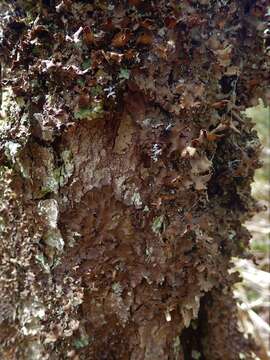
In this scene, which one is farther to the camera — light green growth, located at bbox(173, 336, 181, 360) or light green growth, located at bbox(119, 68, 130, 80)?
light green growth, located at bbox(173, 336, 181, 360)

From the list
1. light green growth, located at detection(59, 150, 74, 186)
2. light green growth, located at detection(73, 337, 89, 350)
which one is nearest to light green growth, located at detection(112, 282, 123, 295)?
light green growth, located at detection(73, 337, 89, 350)

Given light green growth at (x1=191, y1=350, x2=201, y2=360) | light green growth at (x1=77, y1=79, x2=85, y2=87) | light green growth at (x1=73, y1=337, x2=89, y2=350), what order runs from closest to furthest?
light green growth at (x1=77, y1=79, x2=85, y2=87) < light green growth at (x1=73, y1=337, x2=89, y2=350) < light green growth at (x1=191, y1=350, x2=201, y2=360)

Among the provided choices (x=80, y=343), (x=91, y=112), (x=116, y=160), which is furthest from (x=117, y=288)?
(x=91, y=112)

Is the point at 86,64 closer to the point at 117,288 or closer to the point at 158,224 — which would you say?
the point at 158,224

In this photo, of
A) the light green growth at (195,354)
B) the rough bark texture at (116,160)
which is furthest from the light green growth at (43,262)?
the light green growth at (195,354)

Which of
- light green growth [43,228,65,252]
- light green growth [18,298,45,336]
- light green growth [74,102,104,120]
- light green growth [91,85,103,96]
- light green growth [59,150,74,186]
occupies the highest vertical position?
light green growth [91,85,103,96]

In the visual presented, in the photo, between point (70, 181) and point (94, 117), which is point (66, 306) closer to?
point (70, 181)

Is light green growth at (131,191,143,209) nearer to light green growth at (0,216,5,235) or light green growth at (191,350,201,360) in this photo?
light green growth at (0,216,5,235)

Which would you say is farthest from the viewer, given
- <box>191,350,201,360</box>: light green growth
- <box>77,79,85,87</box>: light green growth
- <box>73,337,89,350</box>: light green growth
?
<box>191,350,201,360</box>: light green growth
